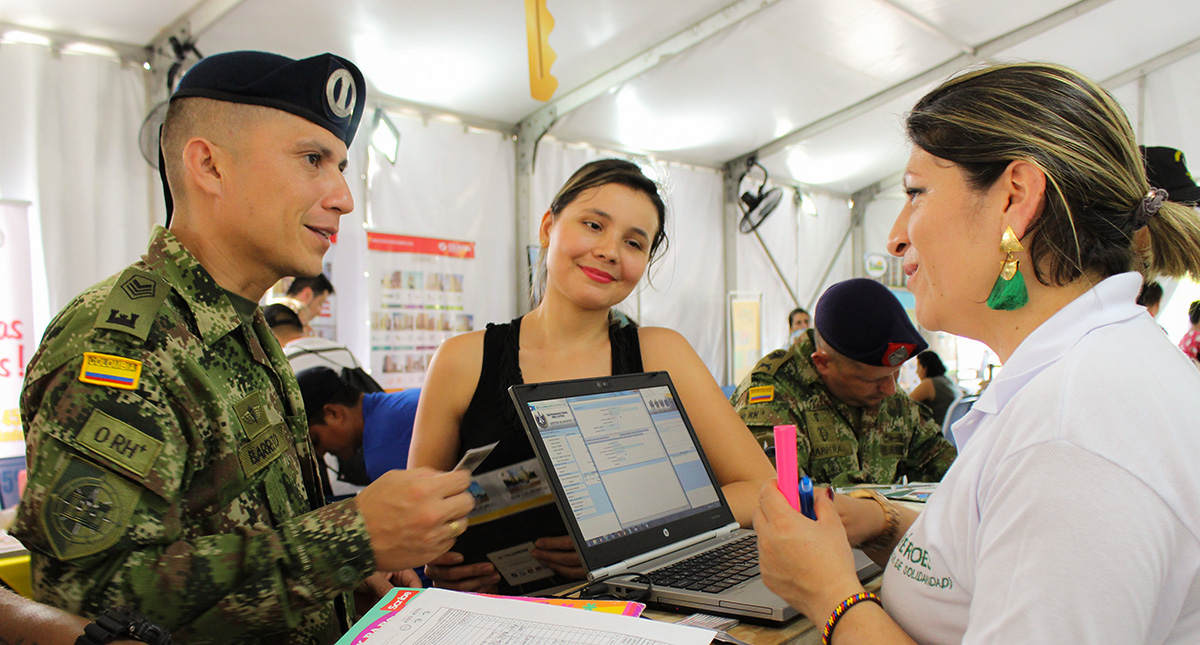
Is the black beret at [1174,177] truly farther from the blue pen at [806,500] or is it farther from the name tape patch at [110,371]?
the name tape patch at [110,371]

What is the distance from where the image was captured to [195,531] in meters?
0.93

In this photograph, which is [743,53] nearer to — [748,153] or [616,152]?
[616,152]

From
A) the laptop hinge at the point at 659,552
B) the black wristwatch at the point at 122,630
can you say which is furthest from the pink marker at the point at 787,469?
the black wristwatch at the point at 122,630

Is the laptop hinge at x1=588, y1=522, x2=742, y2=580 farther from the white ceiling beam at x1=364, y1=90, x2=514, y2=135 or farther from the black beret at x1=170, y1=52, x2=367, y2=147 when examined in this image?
the white ceiling beam at x1=364, y1=90, x2=514, y2=135

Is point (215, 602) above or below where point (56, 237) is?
below

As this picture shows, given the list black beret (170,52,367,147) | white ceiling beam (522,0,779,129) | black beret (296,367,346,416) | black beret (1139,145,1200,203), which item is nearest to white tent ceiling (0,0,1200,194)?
white ceiling beam (522,0,779,129)

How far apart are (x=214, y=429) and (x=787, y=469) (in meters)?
0.76

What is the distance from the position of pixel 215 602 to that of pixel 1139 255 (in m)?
1.21

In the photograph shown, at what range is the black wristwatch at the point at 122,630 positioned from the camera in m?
0.68

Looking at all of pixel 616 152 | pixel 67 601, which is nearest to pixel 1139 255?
pixel 67 601

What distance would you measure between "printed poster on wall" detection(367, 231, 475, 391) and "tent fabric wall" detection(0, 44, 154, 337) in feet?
4.49

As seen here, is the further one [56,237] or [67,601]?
[56,237]

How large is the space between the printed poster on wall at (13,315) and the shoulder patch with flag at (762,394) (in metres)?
3.30

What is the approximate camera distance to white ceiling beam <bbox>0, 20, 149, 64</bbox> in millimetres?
3543
